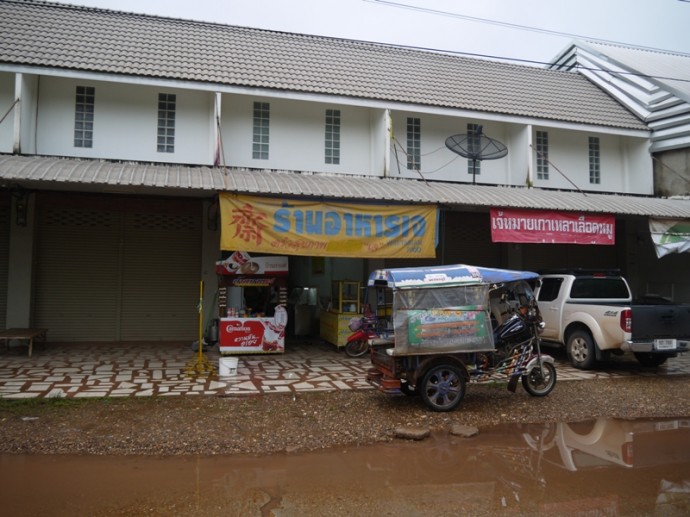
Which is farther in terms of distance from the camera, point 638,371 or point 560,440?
point 638,371

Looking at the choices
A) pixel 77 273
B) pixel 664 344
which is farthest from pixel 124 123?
pixel 664 344

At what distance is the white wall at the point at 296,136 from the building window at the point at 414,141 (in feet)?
3.91

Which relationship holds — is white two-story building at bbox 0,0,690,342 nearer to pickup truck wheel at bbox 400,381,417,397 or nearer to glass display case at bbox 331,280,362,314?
glass display case at bbox 331,280,362,314

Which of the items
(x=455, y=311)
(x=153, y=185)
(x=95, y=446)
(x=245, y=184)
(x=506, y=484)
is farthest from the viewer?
(x=245, y=184)

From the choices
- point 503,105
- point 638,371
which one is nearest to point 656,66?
point 503,105

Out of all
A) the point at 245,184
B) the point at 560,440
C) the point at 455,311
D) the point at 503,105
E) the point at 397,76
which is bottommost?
the point at 560,440

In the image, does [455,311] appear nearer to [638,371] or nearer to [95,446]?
[95,446]

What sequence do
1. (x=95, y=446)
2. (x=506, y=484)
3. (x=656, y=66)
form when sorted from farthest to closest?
1. (x=656, y=66)
2. (x=95, y=446)
3. (x=506, y=484)

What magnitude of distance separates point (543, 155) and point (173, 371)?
40.5ft

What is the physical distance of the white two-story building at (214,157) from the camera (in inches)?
446

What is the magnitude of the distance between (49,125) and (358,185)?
764 centimetres

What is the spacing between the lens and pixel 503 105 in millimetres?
14828

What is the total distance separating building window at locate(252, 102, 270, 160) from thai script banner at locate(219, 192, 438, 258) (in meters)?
3.87

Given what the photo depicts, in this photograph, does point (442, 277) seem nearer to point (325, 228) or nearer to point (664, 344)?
point (325, 228)
